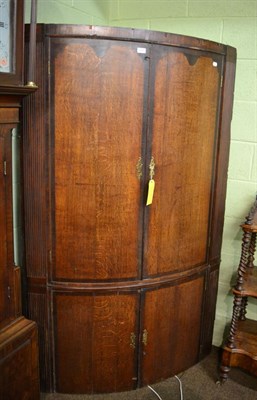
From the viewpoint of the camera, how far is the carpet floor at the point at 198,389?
2.01 meters

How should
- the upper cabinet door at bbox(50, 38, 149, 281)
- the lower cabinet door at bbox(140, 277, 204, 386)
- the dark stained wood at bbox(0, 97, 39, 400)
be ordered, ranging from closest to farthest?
the dark stained wood at bbox(0, 97, 39, 400) → the upper cabinet door at bbox(50, 38, 149, 281) → the lower cabinet door at bbox(140, 277, 204, 386)

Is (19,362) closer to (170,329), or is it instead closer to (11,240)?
(11,240)

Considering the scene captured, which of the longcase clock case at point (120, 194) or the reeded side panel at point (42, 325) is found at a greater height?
the longcase clock case at point (120, 194)

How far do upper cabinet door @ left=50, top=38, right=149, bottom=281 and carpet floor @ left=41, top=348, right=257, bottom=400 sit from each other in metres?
0.62

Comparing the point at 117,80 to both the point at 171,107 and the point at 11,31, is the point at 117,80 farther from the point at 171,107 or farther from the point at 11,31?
the point at 11,31

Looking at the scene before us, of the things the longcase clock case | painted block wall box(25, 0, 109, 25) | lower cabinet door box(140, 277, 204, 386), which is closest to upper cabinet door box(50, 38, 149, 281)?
the longcase clock case

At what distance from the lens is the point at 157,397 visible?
6.61ft

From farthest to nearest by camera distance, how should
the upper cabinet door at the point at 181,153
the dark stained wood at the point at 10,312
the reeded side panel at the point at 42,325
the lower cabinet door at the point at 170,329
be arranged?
the lower cabinet door at the point at 170,329
the reeded side panel at the point at 42,325
the upper cabinet door at the point at 181,153
the dark stained wood at the point at 10,312

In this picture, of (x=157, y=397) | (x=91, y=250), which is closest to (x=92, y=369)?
(x=157, y=397)

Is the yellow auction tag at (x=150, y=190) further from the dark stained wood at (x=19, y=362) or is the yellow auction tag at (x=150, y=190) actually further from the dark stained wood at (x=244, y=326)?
the dark stained wood at (x=19, y=362)

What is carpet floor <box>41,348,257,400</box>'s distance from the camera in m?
2.01

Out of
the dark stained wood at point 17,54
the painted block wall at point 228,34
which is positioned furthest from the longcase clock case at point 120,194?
the dark stained wood at point 17,54

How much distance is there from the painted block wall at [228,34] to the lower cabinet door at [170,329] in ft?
1.03

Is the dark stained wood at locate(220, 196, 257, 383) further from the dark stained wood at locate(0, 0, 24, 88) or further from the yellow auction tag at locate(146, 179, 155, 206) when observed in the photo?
the dark stained wood at locate(0, 0, 24, 88)
